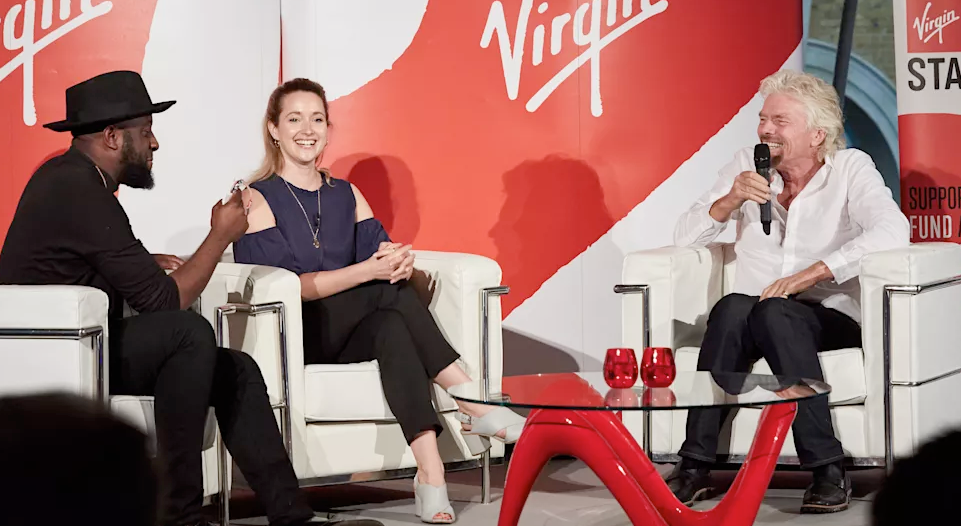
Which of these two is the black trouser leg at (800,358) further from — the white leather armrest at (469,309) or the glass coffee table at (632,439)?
the white leather armrest at (469,309)

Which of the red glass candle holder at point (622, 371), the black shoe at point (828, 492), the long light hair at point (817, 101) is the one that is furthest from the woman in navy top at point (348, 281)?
the long light hair at point (817, 101)

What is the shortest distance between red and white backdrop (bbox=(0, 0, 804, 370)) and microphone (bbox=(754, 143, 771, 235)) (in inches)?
32.3

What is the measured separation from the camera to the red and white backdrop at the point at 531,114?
4.58 meters

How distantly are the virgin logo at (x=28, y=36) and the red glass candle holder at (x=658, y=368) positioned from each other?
2.42 meters

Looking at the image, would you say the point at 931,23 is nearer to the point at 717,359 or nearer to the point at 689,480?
the point at 717,359

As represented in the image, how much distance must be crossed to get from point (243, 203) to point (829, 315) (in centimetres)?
176

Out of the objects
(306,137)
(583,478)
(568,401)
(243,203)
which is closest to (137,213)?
(306,137)

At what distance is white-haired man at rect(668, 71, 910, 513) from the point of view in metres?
3.54

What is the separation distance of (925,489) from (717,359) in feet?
9.63

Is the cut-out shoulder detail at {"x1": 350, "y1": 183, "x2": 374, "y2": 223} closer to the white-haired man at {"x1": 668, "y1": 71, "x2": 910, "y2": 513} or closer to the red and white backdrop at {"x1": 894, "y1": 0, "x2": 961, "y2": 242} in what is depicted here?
the white-haired man at {"x1": 668, "y1": 71, "x2": 910, "y2": 513}

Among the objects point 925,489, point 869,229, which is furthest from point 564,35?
point 925,489

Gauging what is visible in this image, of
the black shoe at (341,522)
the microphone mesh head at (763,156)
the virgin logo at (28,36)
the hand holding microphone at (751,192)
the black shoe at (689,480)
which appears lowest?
the black shoe at (341,522)

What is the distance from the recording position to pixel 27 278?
3.09 metres

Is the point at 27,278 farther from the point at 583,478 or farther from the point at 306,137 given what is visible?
the point at 583,478
